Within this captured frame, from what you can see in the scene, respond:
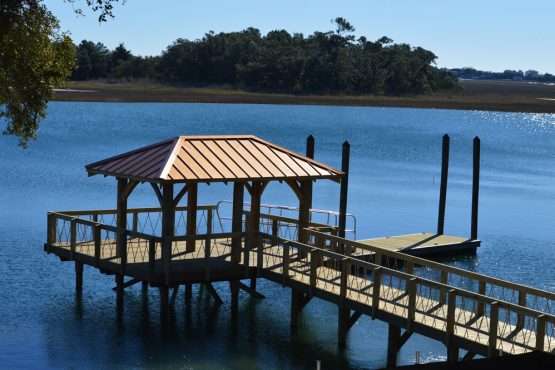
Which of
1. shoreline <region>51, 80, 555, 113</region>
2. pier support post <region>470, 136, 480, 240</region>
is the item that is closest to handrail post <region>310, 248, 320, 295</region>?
pier support post <region>470, 136, 480, 240</region>

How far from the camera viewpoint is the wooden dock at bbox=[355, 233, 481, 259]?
3350 centimetres

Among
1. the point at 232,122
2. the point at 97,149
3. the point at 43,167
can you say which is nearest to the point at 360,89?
the point at 232,122

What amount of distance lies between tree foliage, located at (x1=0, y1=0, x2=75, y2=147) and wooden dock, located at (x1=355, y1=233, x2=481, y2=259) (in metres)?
10.9

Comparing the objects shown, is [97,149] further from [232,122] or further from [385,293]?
[385,293]

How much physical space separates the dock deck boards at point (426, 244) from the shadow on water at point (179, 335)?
6.72 metres

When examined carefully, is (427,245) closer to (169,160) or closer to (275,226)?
(275,226)

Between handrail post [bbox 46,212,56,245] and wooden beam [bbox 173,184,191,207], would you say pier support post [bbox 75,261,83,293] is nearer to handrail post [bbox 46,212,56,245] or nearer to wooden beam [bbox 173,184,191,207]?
handrail post [bbox 46,212,56,245]

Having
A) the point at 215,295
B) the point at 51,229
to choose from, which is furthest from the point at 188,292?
the point at 51,229

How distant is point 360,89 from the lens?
14912 centimetres

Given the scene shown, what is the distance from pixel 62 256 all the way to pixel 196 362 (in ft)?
17.5

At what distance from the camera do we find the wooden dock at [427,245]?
110ft

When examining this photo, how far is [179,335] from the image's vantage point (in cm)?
2455

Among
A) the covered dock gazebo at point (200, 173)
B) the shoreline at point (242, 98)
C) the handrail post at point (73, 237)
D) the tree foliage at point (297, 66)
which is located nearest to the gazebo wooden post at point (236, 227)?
the covered dock gazebo at point (200, 173)

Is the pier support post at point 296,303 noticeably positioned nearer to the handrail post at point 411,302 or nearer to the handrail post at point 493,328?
the handrail post at point 411,302
